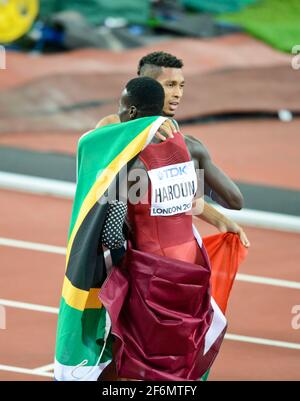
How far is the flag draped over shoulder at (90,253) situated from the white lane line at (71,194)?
4393mm

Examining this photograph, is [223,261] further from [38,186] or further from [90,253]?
[38,186]

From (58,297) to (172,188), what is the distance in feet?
9.57

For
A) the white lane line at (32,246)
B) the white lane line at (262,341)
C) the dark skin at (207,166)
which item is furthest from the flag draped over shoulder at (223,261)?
the white lane line at (32,246)

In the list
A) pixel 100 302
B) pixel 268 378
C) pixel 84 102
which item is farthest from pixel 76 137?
pixel 100 302

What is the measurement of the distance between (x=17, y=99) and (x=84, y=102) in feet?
2.65

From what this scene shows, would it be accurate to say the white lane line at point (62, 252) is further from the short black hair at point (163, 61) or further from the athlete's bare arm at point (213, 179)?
the short black hair at point (163, 61)

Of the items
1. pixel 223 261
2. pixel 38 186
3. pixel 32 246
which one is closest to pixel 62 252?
pixel 32 246

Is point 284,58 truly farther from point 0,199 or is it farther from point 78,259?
point 78,259

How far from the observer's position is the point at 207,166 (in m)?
5.99

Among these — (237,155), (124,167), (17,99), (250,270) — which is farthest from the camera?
(17,99)

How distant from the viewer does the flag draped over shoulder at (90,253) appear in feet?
18.6

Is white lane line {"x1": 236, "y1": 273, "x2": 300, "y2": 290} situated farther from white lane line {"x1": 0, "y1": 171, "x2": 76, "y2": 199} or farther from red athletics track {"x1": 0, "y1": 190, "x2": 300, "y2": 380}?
white lane line {"x1": 0, "y1": 171, "x2": 76, "y2": 199}

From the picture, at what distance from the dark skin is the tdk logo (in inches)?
6.6

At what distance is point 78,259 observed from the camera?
225 inches
